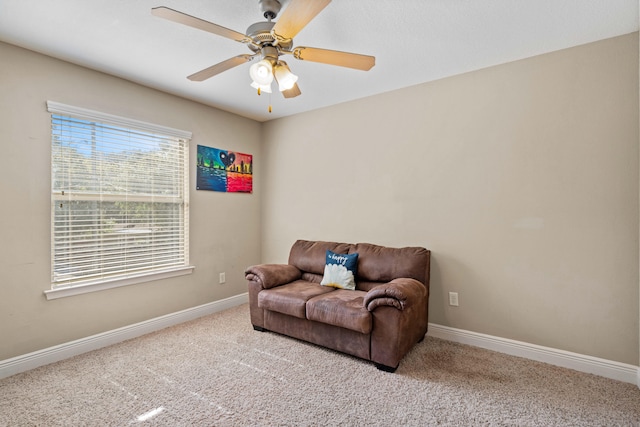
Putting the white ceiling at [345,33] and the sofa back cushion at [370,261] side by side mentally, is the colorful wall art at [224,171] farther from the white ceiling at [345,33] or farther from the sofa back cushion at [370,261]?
the sofa back cushion at [370,261]

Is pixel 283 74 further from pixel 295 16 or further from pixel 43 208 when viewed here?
pixel 43 208

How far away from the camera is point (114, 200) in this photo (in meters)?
2.99

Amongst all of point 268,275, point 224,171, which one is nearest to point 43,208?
point 224,171

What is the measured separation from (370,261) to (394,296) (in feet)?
2.67

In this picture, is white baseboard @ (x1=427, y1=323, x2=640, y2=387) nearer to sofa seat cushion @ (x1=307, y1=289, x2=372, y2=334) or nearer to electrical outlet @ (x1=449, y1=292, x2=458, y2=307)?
electrical outlet @ (x1=449, y1=292, x2=458, y2=307)

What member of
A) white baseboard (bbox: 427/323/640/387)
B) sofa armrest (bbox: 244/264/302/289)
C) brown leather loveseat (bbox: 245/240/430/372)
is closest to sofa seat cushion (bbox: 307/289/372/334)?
brown leather loveseat (bbox: 245/240/430/372)

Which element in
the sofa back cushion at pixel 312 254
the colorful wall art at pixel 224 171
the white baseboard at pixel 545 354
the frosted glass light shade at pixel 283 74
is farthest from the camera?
the colorful wall art at pixel 224 171

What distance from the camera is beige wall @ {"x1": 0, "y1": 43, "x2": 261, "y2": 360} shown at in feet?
7.82

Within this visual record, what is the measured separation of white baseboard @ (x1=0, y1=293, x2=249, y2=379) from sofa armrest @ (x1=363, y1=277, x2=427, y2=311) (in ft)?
7.12

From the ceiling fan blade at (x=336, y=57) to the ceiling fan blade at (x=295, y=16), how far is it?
147mm

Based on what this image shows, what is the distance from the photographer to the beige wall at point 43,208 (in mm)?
2383

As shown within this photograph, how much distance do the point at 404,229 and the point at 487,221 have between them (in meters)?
0.77

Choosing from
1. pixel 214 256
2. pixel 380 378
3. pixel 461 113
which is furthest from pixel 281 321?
pixel 461 113

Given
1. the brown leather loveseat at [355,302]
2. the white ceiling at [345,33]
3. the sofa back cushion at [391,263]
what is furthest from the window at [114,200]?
the sofa back cushion at [391,263]
